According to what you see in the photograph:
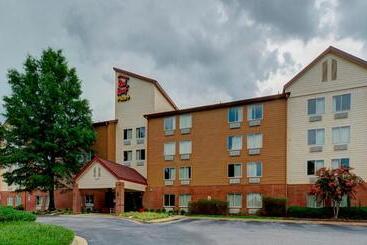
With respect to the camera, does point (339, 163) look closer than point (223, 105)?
Yes

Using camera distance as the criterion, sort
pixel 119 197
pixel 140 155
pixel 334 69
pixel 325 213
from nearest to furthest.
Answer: pixel 325 213, pixel 334 69, pixel 119 197, pixel 140 155

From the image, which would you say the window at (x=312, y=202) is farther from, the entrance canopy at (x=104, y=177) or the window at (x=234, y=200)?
the entrance canopy at (x=104, y=177)

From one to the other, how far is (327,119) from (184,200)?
616 inches

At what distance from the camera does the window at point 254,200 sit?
1592 inches

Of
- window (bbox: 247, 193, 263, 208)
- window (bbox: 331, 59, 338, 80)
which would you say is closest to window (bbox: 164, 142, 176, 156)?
Result: window (bbox: 247, 193, 263, 208)

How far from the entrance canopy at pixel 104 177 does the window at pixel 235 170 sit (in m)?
9.37

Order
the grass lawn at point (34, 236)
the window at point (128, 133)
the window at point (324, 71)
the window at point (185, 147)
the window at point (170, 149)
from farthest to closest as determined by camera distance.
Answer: the window at point (128, 133), the window at point (170, 149), the window at point (185, 147), the window at point (324, 71), the grass lawn at point (34, 236)

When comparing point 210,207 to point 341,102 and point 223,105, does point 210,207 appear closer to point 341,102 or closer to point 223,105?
point 223,105

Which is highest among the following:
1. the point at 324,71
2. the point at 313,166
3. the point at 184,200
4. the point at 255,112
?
the point at 324,71

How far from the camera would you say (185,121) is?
46188 mm

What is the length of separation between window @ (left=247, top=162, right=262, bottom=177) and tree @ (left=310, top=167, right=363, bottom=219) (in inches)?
254

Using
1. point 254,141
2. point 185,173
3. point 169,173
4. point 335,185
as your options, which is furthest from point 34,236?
point 169,173

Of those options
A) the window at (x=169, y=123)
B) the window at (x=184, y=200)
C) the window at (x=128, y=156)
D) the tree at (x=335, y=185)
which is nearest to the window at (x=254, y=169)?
the tree at (x=335, y=185)

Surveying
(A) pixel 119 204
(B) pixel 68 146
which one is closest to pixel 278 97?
(A) pixel 119 204
